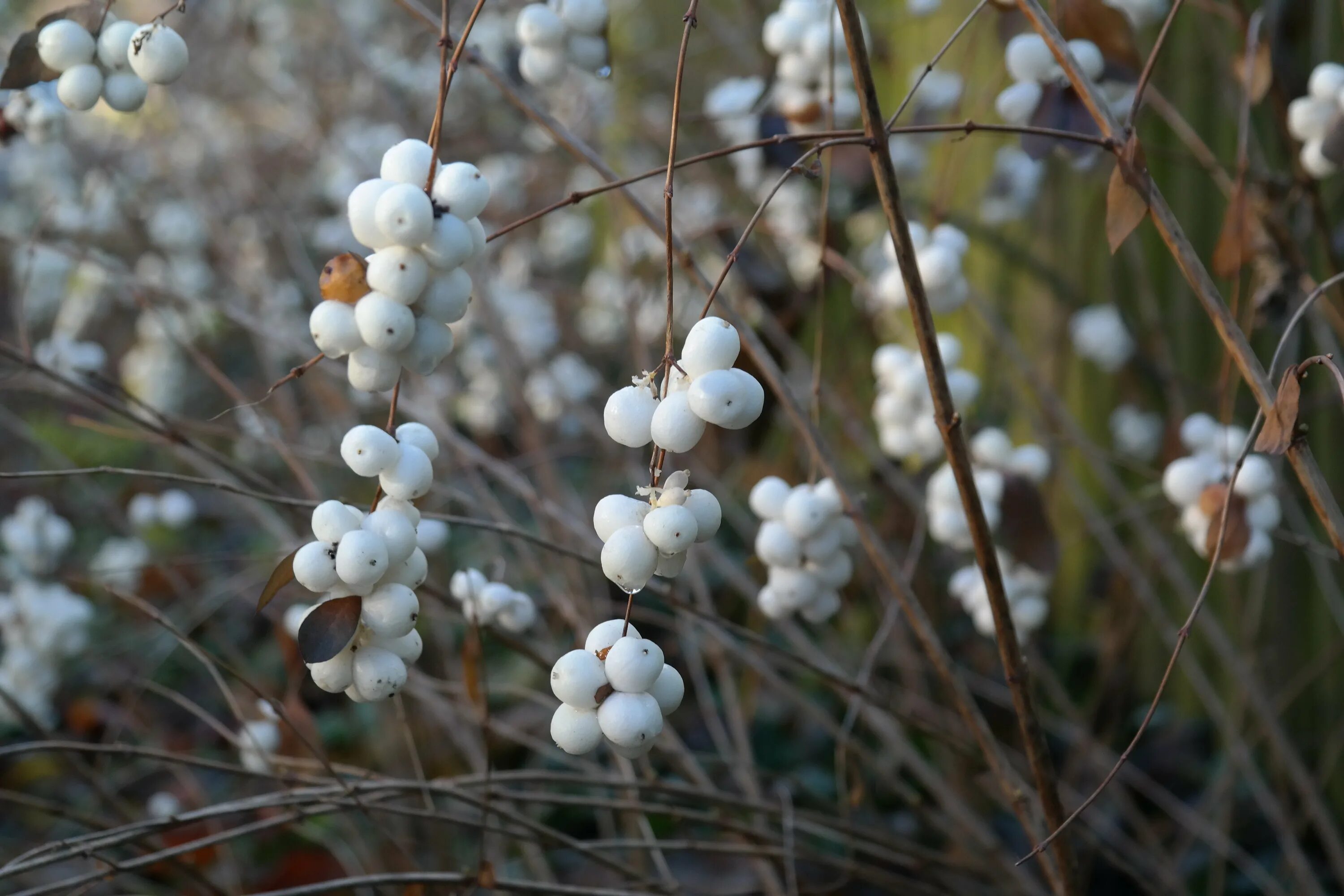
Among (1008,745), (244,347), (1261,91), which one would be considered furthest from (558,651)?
(244,347)

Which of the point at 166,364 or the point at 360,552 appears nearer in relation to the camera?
the point at 360,552

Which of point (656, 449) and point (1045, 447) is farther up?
point (1045, 447)

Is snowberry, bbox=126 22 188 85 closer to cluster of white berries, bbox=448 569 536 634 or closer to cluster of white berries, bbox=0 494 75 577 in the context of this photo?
cluster of white berries, bbox=448 569 536 634

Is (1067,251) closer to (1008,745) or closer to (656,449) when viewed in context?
(1008,745)

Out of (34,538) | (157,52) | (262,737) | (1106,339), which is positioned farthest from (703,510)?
(34,538)

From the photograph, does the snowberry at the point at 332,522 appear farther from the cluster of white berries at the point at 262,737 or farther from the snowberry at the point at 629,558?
the cluster of white berries at the point at 262,737
